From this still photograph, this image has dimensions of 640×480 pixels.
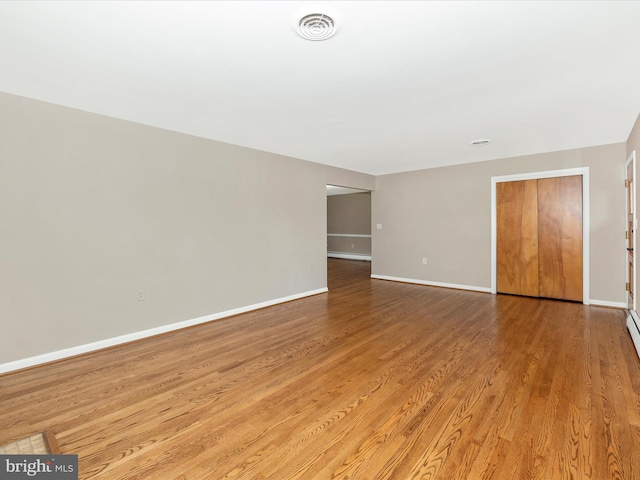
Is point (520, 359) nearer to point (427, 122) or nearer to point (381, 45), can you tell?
point (427, 122)

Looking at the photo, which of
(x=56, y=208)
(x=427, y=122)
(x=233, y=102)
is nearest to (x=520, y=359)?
(x=427, y=122)

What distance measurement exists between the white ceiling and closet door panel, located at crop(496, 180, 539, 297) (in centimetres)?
162

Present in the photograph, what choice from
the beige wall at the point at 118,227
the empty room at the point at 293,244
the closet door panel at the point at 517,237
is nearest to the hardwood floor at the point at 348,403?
the empty room at the point at 293,244

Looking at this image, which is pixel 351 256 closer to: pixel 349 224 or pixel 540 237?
pixel 349 224

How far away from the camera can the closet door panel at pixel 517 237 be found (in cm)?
523

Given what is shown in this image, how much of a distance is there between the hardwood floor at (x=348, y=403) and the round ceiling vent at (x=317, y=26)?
2.40 m

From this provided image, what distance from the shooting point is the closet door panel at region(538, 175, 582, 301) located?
486 centimetres

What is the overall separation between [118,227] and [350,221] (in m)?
8.45

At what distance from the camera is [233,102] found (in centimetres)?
290

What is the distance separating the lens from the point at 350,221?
11.1m

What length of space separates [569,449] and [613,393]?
0.95 m

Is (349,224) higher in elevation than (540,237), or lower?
higher

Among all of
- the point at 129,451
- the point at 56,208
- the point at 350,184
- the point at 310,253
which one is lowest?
the point at 129,451

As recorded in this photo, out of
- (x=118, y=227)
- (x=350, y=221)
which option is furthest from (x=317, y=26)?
(x=350, y=221)
